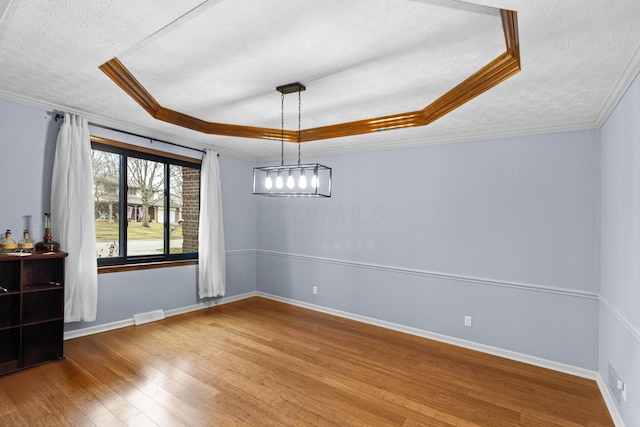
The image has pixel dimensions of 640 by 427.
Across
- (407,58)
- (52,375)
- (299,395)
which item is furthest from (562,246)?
(52,375)

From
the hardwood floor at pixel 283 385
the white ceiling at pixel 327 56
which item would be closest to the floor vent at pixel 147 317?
the hardwood floor at pixel 283 385

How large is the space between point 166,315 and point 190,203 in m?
1.64

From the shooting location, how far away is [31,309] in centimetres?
321

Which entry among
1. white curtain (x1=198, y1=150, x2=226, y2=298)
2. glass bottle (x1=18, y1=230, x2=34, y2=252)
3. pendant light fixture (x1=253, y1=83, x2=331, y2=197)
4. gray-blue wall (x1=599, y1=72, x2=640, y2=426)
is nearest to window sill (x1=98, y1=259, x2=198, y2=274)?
white curtain (x1=198, y1=150, x2=226, y2=298)

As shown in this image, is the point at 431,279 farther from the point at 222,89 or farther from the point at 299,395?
the point at 222,89

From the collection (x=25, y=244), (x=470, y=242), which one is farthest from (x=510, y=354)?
(x=25, y=244)

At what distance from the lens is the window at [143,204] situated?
4094mm

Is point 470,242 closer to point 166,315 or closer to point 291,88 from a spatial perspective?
point 291,88

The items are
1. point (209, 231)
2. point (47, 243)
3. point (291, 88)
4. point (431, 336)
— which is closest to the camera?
point (291, 88)

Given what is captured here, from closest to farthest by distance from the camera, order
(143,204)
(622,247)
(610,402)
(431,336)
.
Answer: (622,247), (610,402), (431,336), (143,204)

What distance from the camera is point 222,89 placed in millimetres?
3096

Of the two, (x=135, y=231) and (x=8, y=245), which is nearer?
(x=8, y=245)

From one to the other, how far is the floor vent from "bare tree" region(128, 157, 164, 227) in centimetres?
117

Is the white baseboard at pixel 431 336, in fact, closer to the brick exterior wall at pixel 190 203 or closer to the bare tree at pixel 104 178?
the brick exterior wall at pixel 190 203
